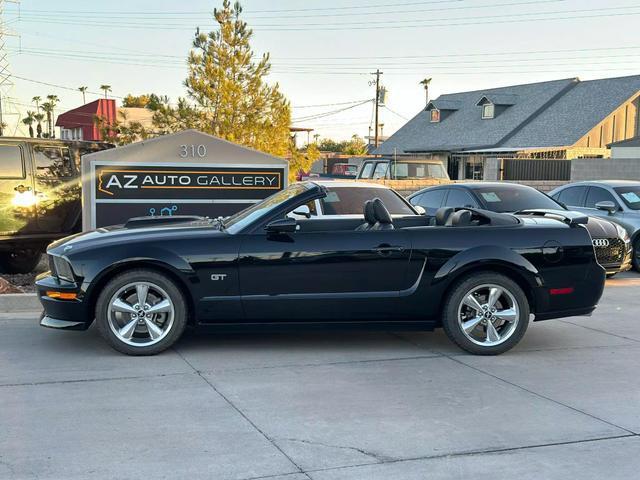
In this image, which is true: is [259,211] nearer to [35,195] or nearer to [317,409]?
[317,409]

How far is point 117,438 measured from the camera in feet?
14.4

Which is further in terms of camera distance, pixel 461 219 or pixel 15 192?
pixel 15 192

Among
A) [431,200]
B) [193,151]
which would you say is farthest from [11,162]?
[431,200]

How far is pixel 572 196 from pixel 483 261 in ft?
24.2

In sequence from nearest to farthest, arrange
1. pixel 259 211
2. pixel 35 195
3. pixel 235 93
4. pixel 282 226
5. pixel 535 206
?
pixel 282 226, pixel 259 211, pixel 35 195, pixel 535 206, pixel 235 93

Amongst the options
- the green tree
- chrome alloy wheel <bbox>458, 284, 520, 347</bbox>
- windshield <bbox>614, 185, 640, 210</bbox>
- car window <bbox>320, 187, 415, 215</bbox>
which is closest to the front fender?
chrome alloy wheel <bbox>458, 284, 520, 347</bbox>

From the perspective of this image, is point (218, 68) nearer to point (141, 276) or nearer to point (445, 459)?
point (141, 276)

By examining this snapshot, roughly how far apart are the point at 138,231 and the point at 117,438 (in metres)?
2.65

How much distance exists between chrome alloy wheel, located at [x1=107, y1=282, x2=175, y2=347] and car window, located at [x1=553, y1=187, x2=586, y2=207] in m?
9.02

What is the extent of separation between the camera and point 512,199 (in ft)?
34.9

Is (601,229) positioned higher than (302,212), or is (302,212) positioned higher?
(302,212)

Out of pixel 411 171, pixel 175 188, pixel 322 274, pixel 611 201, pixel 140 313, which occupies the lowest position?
pixel 140 313

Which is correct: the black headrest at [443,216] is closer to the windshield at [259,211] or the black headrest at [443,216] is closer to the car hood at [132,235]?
the windshield at [259,211]

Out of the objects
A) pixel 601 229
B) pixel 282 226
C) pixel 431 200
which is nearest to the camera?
pixel 282 226
